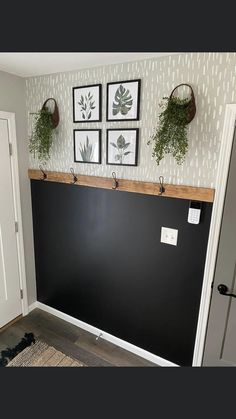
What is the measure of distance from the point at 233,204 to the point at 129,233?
2.76 ft

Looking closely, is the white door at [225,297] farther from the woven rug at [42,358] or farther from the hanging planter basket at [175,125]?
the woven rug at [42,358]

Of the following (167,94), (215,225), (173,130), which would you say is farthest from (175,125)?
(215,225)

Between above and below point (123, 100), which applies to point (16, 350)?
below

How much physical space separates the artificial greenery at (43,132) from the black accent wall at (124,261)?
0.36 metres

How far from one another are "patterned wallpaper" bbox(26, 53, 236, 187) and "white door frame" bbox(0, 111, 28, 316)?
44cm

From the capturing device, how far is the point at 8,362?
6.81ft

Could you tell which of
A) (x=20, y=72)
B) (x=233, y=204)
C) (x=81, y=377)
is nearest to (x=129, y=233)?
(x=233, y=204)

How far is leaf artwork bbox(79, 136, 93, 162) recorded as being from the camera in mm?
2029

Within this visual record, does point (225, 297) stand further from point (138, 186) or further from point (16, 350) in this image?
point (16, 350)

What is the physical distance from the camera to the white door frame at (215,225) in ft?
4.80

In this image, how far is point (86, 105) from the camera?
1968 mm

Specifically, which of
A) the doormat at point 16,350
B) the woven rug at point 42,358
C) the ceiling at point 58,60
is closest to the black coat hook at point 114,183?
the ceiling at point 58,60

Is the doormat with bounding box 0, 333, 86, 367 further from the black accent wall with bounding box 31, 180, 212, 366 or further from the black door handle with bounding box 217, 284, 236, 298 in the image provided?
the black door handle with bounding box 217, 284, 236, 298

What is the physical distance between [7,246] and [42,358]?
112 centimetres
